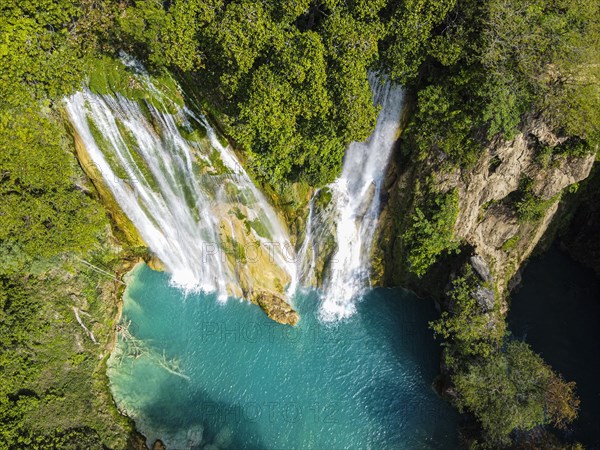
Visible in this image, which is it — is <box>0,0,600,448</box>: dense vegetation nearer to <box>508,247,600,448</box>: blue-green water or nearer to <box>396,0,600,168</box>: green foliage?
<box>396,0,600,168</box>: green foliage

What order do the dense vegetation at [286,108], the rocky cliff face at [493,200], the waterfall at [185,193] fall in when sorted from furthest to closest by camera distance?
1. the waterfall at [185,193]
2. the rocky cliff face at [493,200]
3. the dense vegetation at [286,108]

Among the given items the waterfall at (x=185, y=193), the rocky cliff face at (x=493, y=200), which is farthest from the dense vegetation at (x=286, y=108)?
the waterfall at (x=185, y=193)

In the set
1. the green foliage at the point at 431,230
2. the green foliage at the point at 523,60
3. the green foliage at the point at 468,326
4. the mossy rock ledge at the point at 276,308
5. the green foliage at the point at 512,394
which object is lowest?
the mossy rock ledge at the point at 276,308

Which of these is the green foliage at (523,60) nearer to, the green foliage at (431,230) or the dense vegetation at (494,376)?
the green foliage at (431,230)

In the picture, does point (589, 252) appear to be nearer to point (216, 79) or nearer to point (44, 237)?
point (216, 79)

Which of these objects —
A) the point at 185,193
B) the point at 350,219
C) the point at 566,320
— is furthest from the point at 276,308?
the point at 566,320

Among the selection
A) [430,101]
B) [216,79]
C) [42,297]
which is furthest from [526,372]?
[42,297]
